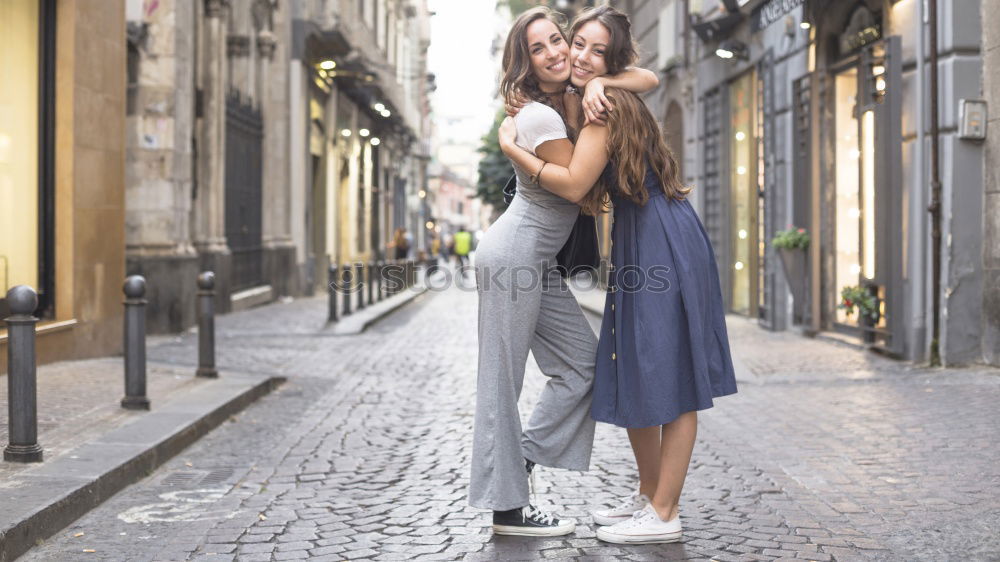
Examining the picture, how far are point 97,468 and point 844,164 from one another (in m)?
8.50

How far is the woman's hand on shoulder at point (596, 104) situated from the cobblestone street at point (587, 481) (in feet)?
4.70

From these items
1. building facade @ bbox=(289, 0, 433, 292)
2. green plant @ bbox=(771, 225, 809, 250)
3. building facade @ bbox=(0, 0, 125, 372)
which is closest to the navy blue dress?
building facade @ bbox=(0, 0, 125, 372)

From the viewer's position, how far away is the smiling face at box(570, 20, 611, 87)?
3.81 m

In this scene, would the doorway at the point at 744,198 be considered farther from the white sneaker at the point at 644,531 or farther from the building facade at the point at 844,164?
the white sneaker at the point at 644,531

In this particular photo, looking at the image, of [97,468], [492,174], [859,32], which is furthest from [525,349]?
[492,174]

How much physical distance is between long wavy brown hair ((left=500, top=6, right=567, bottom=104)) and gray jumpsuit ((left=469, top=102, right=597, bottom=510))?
27 cm

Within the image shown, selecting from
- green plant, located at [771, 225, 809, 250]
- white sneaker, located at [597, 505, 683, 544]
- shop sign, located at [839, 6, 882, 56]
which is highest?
shop sign, located at [839, 6, 882, 56]

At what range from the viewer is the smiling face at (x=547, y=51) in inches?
148

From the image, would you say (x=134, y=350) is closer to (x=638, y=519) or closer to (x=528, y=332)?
(x=528, y=332)

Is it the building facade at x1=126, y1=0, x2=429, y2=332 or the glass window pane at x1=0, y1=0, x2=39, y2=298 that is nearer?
the glass window pane at x1=0, y1=0, x2=39, y2=298

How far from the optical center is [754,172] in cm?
1450

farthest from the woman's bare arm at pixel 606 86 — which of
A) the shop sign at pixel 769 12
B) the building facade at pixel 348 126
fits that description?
the building facade at pixel 348 126

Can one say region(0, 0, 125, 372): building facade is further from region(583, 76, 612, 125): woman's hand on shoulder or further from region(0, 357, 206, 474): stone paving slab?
region(583, 76, 612, 125): woman's hand on shoulder

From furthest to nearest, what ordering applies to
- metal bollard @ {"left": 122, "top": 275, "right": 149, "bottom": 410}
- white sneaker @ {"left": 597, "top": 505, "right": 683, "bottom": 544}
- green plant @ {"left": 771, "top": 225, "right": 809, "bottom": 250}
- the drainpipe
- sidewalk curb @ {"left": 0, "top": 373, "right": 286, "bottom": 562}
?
green plant @ {"left": 771, "top": 225, "right": 809, "bottom": 250} → the drainpipe → metal bollard @ {"left": 122, "top": 275, "right": 149, "bottom": 410} → sidewalk curb @ {"left": 0, "top": 373, "right": 286, "bottom": 562} → white sneaker @ {"left": 597, "top": 505, "right": 683, "bottom": 544}
